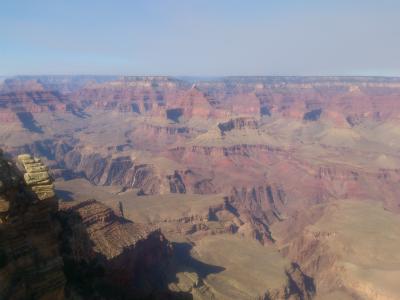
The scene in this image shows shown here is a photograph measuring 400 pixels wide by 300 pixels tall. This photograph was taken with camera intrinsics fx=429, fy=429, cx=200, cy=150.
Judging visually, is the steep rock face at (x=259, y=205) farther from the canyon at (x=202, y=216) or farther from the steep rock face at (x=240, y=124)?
the steep rock face at (x=240, y=124)

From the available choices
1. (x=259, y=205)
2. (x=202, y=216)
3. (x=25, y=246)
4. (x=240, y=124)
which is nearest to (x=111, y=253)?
(x=25, y=246)

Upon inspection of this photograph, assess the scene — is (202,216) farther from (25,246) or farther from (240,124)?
(240,124)

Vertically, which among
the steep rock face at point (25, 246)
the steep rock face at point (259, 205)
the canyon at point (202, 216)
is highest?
the steep rock face at point (25, 246)

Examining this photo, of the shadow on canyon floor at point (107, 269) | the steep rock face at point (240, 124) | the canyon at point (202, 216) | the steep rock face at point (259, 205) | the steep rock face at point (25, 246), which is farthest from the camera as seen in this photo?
the steep rock face at point (240, 124)

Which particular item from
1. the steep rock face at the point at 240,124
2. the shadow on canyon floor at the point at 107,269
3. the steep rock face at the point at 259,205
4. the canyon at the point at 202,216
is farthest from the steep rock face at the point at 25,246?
the steep rock face at the point at 240,124

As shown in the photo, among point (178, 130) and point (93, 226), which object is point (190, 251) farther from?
point (178, 130)

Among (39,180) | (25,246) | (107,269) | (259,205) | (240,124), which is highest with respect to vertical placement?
(39,180)

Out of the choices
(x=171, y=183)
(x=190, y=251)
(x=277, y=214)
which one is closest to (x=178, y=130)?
(x=171, y=183)
